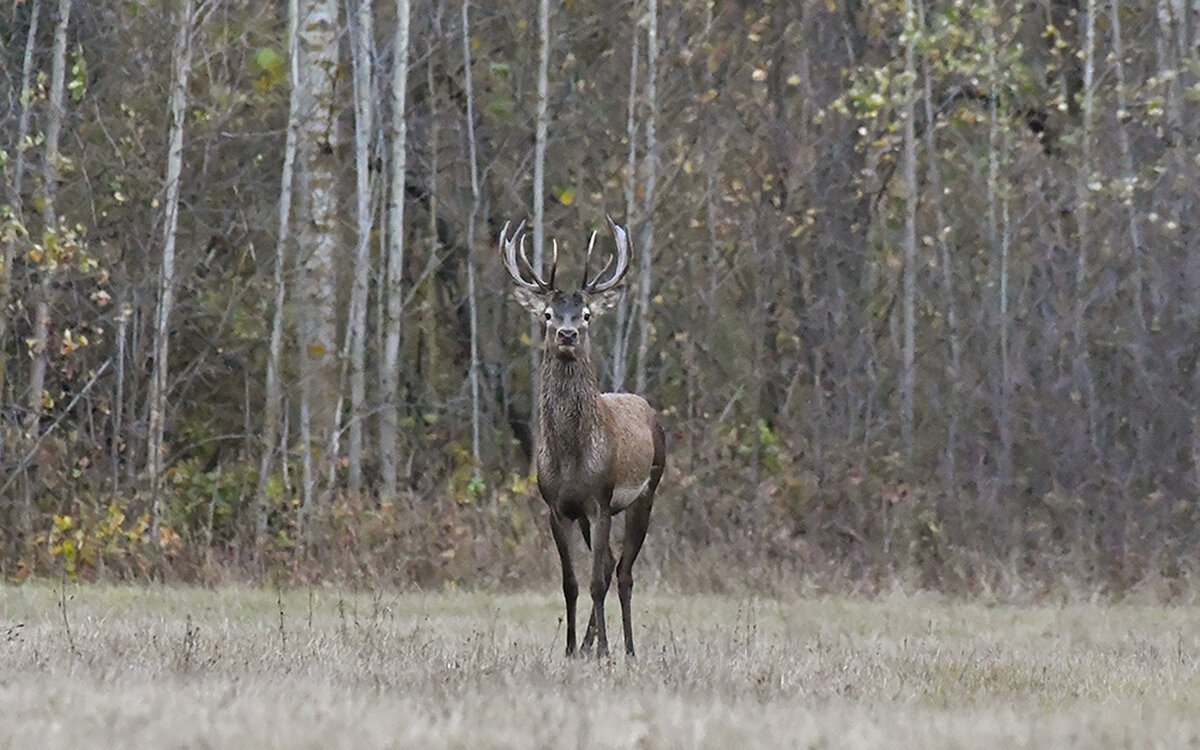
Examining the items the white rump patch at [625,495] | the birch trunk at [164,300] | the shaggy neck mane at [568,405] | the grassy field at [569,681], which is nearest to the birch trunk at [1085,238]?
the grassy field at [569,681]

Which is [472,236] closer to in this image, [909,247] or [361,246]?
[361,246]

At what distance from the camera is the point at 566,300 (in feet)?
39.9

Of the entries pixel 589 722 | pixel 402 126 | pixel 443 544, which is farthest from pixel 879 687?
pixel 402 126

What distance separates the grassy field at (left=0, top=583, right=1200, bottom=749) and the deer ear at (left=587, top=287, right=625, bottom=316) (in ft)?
6.38

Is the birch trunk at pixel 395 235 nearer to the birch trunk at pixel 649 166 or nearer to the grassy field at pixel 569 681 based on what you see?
the birch trunk at pixel 649 166

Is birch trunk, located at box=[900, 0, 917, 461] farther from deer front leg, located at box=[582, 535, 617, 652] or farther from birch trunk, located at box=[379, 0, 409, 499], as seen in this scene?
deer front leg, located at box=[582, 535, 617, 652]

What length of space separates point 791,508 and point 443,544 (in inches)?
135

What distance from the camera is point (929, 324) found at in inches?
984

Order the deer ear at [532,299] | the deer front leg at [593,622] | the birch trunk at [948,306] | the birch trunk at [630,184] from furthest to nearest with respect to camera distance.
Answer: the birch trunk at [630,184] < the birch trunk at [948,306] < the deer ear at [532,299] < the deer front leg at [593,622]

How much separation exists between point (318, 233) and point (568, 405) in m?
8.41

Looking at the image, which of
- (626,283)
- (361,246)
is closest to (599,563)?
(626,283)

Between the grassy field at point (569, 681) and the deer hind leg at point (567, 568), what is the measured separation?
20cm

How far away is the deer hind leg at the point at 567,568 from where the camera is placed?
12.0 metres

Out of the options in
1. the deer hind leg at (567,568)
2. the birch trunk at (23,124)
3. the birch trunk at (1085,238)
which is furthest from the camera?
the birch trunk at (1085,238)
